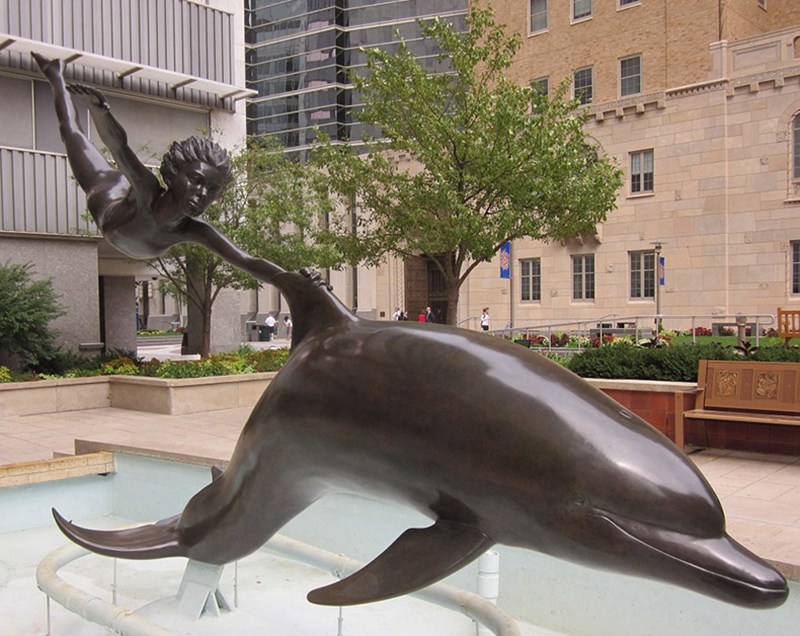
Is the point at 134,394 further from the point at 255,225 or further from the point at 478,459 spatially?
the point at 478,459

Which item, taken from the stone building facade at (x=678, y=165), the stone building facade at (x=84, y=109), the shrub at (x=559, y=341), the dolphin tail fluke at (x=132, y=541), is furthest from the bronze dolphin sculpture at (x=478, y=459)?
the stone building facade at (x=678, y=165)

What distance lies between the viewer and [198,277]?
16875 mm

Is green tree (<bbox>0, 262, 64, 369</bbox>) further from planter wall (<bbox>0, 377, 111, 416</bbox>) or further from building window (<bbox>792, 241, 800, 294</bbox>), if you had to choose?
building window (<bbox>792, 241, 800, 294</bbox>)

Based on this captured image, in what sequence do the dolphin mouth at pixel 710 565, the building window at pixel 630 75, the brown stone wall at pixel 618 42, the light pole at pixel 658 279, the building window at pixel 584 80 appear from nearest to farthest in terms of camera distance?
the dolphin mouth at pixel 710 565
the light pole at pixel 658 279
the brown stone wall at pixel 618 42
the building window at pixel 630 75
the building window at pixel 584 80

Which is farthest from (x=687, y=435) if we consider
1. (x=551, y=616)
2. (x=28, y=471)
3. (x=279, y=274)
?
(x=279, y=274)

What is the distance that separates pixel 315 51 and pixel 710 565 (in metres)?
57.7

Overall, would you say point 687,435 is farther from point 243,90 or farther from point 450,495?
point 243,90

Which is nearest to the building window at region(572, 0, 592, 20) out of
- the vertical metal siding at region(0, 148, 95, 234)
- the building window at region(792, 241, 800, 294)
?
the building window at region(792, 241, 800, 294)

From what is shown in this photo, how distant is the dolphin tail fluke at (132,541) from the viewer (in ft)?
10.7

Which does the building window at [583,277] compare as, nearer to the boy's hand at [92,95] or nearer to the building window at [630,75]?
the building window at [630,75]

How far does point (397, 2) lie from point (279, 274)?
55.1 metres

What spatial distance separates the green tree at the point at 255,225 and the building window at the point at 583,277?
19.2 meters

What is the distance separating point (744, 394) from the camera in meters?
9.39

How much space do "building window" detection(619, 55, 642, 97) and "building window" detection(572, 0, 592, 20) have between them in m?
3.28
